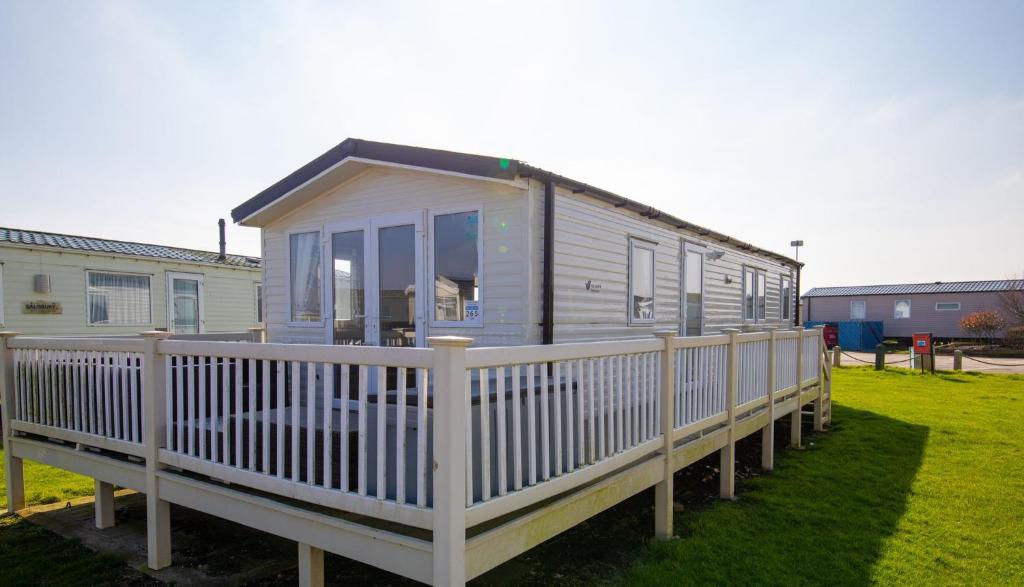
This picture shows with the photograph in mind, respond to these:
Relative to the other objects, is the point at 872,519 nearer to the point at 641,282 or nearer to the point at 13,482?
the point at 641,282

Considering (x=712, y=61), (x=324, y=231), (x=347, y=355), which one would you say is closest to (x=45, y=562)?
(x=347, y=355)

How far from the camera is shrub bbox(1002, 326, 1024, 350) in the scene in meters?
21.0

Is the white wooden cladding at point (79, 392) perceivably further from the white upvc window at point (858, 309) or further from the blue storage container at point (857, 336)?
the white upvc window at point (858, 309)

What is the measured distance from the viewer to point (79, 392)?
4.05 meters

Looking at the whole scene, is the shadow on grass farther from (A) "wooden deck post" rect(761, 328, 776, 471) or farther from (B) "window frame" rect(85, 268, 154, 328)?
(B) "window frame" rect(85, 268, 154, 328)

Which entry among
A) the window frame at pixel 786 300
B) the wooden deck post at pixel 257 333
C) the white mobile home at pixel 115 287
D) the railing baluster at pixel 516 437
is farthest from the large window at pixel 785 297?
the white mobile home at pixel 115 287

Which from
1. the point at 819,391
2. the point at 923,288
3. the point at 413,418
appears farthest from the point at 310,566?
the point at 923,288

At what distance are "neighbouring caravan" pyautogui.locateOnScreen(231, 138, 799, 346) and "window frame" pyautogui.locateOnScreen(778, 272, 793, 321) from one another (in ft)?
22.0

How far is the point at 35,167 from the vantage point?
32.0ft

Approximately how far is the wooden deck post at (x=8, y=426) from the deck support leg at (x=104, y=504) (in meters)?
1.07

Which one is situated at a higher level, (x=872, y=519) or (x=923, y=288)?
(x=923, y=288)

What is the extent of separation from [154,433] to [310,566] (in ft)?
4.98

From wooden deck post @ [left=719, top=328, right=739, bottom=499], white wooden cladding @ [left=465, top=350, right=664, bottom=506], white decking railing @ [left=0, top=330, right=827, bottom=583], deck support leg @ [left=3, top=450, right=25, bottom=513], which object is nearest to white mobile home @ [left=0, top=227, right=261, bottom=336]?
deck support leg @ [left=3, top=450, right=25, bottom=513]

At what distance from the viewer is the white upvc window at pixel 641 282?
6652mm
